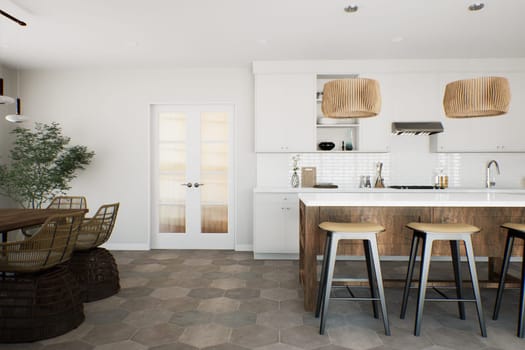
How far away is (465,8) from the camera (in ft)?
11.3

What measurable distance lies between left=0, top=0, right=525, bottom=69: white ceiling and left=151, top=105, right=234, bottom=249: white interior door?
0.81m

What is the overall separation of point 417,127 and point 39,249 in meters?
4.63

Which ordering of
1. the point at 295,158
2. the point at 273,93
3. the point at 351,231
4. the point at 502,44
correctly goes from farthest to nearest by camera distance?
1. the point at 295,158
2. the point at 273,93
3. the point at 502,44
4. the point at 351,231

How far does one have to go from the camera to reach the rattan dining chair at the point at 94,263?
3.25 m

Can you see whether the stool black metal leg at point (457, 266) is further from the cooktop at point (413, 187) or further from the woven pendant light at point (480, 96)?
the cooktop at point (413, 187)

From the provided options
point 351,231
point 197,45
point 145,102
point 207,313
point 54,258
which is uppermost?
point 197,45

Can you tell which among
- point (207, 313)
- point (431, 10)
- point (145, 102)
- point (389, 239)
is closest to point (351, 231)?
point (389, 239)

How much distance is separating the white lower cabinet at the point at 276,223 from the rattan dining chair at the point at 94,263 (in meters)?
1.96

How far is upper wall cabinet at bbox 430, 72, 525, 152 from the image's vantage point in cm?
493

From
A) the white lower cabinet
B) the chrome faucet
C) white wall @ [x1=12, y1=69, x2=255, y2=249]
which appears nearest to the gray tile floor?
the white lower cabinet

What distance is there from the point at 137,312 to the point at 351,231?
1987 mm

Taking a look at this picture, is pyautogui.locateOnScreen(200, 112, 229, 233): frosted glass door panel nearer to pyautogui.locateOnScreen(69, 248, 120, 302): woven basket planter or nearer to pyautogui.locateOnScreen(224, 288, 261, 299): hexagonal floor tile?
pyautogui.locateOnScreen(224, 288, 261, 299): hexagonal floor tile

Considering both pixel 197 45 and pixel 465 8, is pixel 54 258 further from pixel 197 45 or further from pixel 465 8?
pixel 465 8

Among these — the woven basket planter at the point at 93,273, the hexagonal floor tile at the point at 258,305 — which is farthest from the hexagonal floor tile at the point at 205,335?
the woven basket planter at the point at 93,273
